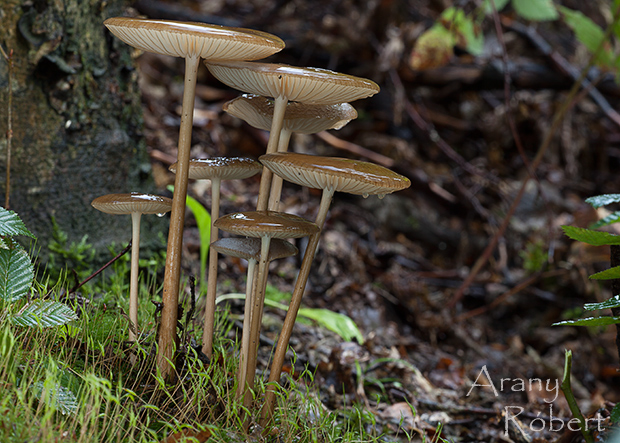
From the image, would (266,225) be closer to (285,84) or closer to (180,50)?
(285,84)

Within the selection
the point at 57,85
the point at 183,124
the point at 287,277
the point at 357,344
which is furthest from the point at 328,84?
the point at 287,277

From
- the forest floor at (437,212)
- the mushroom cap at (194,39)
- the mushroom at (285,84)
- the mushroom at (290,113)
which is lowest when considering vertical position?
the forest floor at (437,212)

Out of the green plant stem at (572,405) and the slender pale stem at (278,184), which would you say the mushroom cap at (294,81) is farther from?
the green plant stem at (572,405)

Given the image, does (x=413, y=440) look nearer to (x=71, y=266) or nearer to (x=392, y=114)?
(x=71, y=266)

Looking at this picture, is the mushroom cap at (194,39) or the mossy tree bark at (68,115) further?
the mossy tree bark at (68,115)

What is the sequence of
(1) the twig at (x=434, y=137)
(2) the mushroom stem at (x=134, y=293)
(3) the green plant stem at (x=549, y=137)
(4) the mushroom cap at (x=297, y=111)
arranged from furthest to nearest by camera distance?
(1) the twig at (x=434, y=137) → (3) the green plant stem at (x=549, y=137) → (4) the mushroom cap at (x=297, y=111) → (2) the mushroom stem at (x=134, y=293)

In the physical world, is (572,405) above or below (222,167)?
below

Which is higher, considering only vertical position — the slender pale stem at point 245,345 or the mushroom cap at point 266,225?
the mushroom cap at point 266,225

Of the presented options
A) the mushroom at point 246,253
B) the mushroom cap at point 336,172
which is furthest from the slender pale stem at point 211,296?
the mushroom cap at point 336,172

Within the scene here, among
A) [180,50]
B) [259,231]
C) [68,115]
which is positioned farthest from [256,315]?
[68,115]
